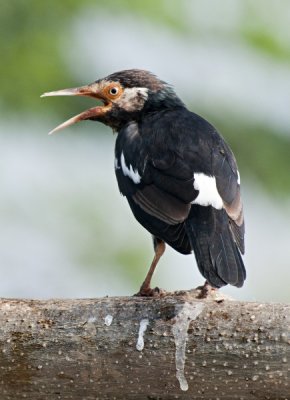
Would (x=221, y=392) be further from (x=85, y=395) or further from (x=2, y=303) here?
(x=2, y=303)

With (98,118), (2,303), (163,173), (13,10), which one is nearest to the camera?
(2,303)

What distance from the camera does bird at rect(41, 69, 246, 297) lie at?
593 centimetres

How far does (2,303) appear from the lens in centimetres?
543

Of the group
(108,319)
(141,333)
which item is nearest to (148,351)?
(141,333)

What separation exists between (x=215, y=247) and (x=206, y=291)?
258 mm

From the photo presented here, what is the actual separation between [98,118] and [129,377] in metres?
2.76

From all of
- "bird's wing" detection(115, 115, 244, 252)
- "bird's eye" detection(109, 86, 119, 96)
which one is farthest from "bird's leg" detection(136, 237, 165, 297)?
"bird's eye" detection(109, 86, 119, 96)

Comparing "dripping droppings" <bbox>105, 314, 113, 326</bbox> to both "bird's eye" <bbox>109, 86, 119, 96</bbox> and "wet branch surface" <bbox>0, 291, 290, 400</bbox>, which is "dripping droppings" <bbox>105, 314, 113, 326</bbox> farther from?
"bird's eye" <bbox>109, 86, 119, 96</bbox>

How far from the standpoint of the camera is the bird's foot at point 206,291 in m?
5.70

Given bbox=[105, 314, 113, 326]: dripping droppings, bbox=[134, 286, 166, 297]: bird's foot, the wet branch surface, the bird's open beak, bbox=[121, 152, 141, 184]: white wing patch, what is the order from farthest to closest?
the bird's open beak, bbox=[121, 152, 141, 184]: white wing patch, bbox=[134, 286, 166, 297]: bird's foot, bbox=[105, 314, 113, 326]: dripping droppings, the wet branch surface

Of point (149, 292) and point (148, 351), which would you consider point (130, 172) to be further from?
point (148, 351)

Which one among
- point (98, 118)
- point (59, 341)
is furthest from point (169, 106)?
point (59, 341)

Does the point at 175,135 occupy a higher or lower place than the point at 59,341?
higher

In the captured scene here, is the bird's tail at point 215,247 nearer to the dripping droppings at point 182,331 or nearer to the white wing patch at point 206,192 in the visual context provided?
the white wing patch at point 206,192
